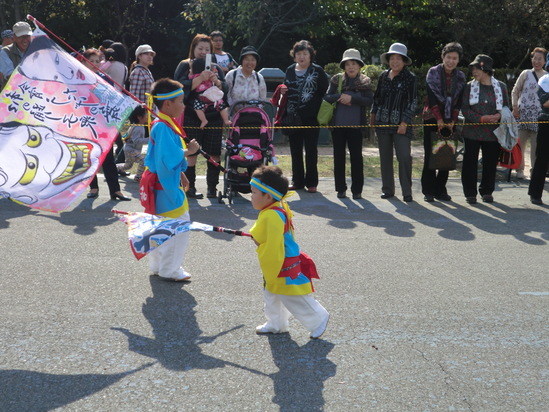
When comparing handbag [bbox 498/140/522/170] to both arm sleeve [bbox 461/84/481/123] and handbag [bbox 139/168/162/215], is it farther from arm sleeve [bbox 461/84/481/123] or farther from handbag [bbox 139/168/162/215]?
handbag [bbox 139/168/162/215]

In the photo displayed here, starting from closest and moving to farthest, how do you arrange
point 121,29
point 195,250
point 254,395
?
point 254,395 < point 195,250 < point 121,29

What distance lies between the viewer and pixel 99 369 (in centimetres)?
446

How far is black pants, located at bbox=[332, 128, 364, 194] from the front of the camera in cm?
1004

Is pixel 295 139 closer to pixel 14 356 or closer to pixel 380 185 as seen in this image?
pixel 380 185

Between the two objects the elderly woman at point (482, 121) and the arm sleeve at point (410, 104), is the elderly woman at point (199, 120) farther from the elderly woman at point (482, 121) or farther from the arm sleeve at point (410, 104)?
the elderly woman at point (482, 121)

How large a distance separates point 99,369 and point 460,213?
598 centimetres

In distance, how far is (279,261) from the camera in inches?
190

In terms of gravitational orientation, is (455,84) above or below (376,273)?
above

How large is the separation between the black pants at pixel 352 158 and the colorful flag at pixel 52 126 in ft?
16.7

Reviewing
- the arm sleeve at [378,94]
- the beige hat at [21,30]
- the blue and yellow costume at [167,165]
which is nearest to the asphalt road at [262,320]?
the blue and yellow costume at [167,165]

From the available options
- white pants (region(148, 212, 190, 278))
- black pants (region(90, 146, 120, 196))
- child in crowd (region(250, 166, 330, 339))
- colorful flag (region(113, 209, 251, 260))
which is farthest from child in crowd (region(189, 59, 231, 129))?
child in crowd (region(250, 166, 330, 339))

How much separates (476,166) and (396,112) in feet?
4.43

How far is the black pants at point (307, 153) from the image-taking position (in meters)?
10.3

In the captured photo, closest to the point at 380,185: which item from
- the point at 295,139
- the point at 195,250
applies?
the point at 295,139
